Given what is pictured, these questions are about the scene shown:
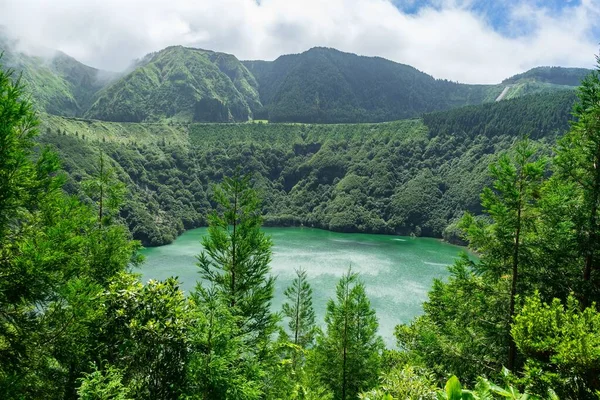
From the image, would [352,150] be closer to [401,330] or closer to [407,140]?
[407,140]

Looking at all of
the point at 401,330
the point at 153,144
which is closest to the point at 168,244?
the point at 153,144

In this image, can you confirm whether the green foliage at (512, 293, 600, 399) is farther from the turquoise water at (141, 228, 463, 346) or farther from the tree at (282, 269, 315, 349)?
the turquoise water at (141, 228, 463, 346)

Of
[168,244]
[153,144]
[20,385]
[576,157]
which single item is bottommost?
[168,244]

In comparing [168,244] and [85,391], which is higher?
[85,391]

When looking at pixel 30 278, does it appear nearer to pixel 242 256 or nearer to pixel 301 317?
pixel 242 256

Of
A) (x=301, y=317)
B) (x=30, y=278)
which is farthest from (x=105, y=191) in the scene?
(x=301, y=317)

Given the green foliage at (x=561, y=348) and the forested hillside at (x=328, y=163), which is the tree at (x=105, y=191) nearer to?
the green foliage at (x=561, y=348)

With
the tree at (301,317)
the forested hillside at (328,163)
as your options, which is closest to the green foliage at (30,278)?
the tree at (301,317)
